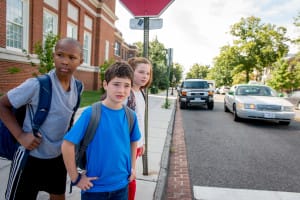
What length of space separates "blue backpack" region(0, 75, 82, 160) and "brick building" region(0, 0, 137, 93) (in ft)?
14.7

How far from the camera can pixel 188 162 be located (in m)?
4.77

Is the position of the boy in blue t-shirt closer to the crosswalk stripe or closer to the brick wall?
the crosswalk stripe

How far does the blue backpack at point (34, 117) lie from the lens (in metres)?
1.66

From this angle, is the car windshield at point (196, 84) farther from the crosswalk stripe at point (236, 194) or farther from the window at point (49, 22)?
the crosswalk stripe at point (236, 194)

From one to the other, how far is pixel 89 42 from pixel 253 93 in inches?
544

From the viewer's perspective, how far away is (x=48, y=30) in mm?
13320

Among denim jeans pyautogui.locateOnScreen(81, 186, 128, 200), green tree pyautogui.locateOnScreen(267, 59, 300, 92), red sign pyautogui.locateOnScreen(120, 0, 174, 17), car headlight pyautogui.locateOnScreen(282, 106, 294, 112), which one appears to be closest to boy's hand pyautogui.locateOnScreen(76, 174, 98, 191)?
denim jeans pyautogui.locateOnScreen(81, 186, 128, 200)

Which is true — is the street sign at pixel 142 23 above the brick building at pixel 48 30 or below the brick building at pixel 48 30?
below

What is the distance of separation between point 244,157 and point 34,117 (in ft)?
15.5

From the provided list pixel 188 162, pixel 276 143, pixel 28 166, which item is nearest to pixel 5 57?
pixel 188 162

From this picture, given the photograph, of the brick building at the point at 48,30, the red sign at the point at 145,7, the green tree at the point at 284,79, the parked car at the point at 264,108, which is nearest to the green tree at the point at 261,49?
the green tree at the point at 284,79

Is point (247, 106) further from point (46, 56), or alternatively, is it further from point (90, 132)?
point (90, 132)

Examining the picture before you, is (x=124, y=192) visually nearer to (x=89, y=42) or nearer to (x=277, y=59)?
(x=89, y=42)

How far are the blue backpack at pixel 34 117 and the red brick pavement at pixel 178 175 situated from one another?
85.8 inches
